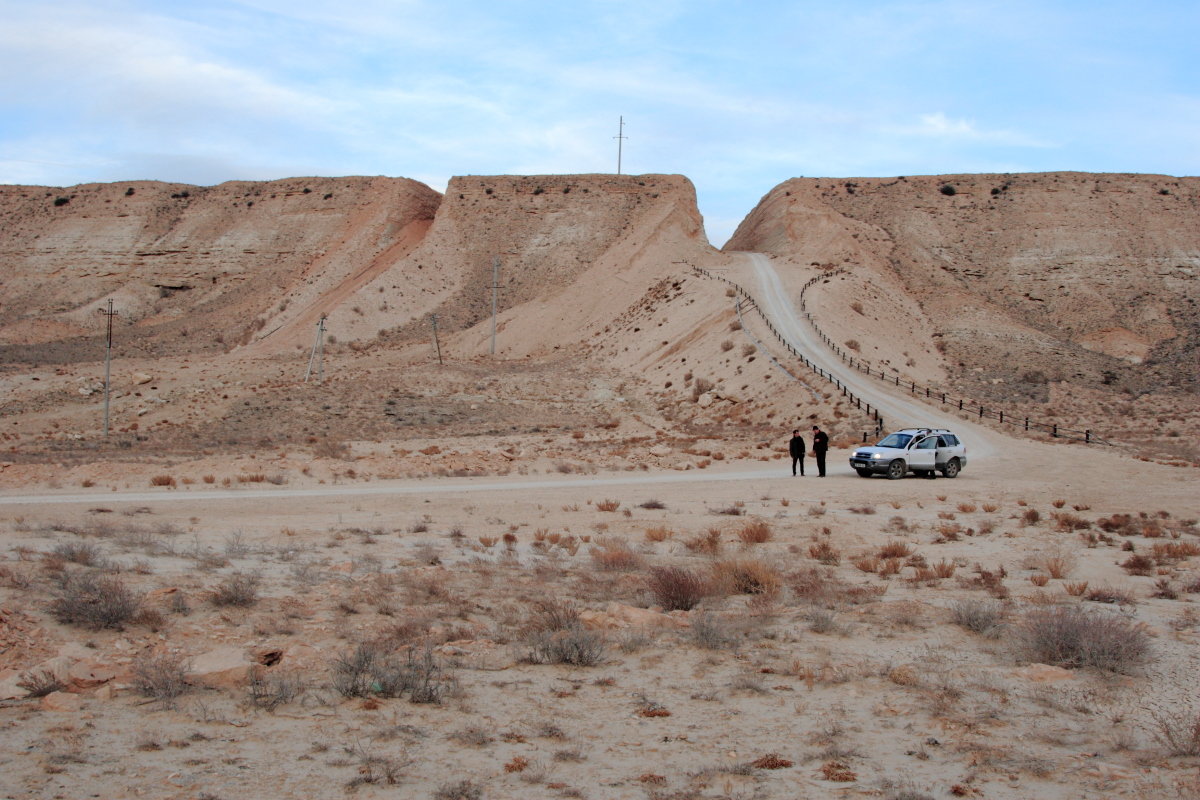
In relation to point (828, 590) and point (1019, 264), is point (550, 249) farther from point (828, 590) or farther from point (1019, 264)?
point (828, 590)

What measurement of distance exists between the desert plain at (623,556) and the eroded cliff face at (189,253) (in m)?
7.43

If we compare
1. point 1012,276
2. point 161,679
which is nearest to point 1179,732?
point 161,679

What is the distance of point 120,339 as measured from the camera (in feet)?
238

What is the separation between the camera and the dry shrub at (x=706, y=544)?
54.1 feet

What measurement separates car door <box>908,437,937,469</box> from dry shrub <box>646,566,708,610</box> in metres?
16.4

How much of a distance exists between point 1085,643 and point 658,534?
346 inches

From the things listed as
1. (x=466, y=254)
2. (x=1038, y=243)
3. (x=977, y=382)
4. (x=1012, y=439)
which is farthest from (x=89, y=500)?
(x=1038, y=243)

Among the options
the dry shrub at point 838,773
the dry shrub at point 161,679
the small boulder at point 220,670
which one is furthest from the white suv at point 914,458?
the dry shrub at point 161,679

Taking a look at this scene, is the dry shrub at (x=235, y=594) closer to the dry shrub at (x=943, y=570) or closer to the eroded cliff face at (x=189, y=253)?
the dry shrub at (x=943, y=570)

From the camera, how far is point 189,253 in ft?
268

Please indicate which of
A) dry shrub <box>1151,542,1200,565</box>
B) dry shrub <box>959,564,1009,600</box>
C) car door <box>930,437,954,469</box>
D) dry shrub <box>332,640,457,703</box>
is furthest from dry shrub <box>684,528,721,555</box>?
car door <box>930,437,954,469</box>

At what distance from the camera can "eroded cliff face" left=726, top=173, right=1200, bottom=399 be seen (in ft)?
194

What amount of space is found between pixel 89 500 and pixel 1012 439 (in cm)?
3003

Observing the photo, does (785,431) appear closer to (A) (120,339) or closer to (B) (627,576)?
(B) (627,576)
